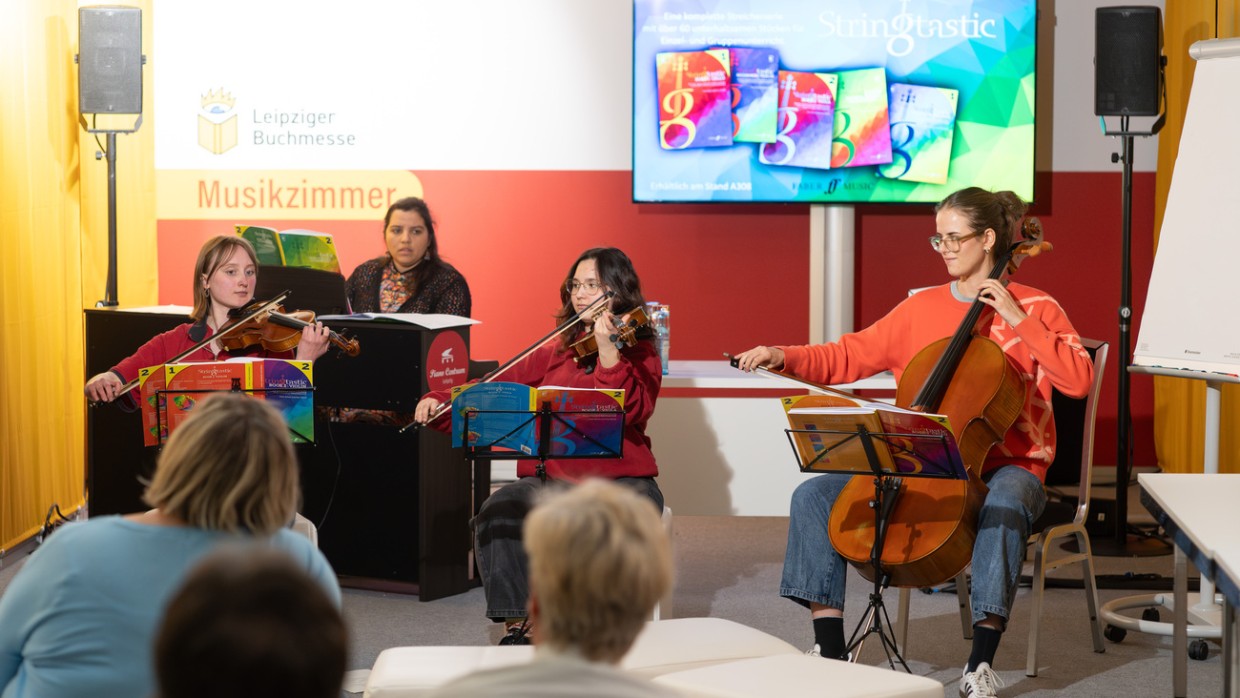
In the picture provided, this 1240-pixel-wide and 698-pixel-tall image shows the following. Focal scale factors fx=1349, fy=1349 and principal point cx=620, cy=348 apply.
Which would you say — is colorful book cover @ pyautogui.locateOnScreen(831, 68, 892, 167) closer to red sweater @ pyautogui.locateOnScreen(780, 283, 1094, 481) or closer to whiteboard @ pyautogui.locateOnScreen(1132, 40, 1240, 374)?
whiteboard @ pyautogui.locateOnScreen(1132, 40, 1240, 374)

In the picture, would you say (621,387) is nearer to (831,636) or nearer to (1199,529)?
(831,636)

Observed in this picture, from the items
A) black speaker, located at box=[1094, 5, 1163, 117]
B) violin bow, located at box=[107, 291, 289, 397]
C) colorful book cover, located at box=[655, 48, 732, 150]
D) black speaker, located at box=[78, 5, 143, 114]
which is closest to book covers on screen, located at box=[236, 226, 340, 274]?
violin bow, located at box=[107, 291, 289, 397]

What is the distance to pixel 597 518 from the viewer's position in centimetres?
127

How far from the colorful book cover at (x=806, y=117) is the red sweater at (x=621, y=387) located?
7.61ft

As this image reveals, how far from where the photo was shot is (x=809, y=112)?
18.3 ft

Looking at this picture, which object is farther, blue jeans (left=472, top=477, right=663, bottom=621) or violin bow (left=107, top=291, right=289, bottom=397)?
violin bow (left=107, top=291, right=289, bottom=397)

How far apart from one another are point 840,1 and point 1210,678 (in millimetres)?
3222

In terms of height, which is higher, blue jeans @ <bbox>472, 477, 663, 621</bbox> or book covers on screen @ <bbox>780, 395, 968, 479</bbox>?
book covers on screen @ <bbox>780, 395, 968, 479</bbox>

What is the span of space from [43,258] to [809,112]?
2994 millimetres

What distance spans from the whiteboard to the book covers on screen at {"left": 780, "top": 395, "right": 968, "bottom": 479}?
4.01 feet

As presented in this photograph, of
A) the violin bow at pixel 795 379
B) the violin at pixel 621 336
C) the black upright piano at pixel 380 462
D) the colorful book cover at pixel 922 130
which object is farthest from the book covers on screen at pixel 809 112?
the violin bow at pixel 795 379

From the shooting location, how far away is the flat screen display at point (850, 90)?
552 centimetres

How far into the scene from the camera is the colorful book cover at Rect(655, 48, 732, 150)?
5586mm

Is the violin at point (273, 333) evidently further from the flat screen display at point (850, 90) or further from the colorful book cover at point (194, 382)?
the flat screen display at point (850, 90)
